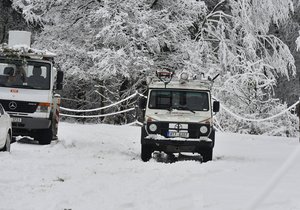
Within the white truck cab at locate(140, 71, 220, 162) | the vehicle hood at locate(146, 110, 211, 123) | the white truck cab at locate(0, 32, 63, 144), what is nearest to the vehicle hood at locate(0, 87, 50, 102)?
the white truck cab at locate(0, 32, 63, 144)

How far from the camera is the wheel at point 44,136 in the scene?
16922 millimetres

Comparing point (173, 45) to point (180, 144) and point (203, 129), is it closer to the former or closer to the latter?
point (203, 129)

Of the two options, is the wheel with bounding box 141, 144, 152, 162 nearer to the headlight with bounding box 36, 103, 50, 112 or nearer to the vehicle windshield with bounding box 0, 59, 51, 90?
the headlight with bounding box 36, 103, 50, 112

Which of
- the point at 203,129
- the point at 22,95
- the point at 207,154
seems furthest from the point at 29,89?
the point at 207,154

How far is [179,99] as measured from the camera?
50.5 feet

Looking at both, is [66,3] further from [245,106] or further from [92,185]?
[92,185]

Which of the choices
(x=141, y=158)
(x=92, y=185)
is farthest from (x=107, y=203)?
(x=141, y=158)

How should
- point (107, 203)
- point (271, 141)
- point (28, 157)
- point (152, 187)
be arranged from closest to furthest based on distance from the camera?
1. point (107, 203)
2. point (152, 187)
3. point (28, 157)
4. point (271, 141)

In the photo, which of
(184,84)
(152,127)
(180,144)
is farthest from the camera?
(184,84)

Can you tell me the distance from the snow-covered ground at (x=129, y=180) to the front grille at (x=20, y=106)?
0.95 metres

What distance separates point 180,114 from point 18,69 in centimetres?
514

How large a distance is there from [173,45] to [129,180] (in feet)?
59.9

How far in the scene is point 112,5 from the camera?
27.0m

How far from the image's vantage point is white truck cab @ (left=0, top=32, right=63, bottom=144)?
55.0ft
